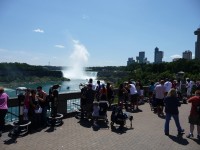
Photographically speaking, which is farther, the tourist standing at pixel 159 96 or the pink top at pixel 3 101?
the tourist standing at pixel 159 96

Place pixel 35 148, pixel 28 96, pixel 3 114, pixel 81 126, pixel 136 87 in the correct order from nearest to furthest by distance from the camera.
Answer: pixel 35 148
pixel 3 114
pixel 28 96
pixel 81 126
pixel 136 87

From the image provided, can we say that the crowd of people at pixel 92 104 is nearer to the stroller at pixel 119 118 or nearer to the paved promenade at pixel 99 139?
the stroller at pixel 119 118

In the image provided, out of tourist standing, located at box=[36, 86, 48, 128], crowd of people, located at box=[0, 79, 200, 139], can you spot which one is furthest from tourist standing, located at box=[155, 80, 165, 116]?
tourist standing, located at box=[36, 86, 48, 128]

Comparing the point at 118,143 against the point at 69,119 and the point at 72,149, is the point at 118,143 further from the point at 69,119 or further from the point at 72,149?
the point at 69,119

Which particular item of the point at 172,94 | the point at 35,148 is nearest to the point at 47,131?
the point at 35,148

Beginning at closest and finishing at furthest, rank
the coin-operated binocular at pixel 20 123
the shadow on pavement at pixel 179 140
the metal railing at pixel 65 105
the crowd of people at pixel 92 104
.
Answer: the shadow on pavement at pixel 179 140
the coin-operated binocular at pixel 20 123
the crowd of people at pixel 92 104
the metal railing at pixel 65 105

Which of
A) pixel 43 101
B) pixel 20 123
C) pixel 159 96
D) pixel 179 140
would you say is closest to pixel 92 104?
pixel 43 101

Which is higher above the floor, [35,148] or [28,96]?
[28,96]

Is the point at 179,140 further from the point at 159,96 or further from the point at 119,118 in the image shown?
the point at 159,96

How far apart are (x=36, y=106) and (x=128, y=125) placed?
392cm

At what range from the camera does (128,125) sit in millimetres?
11359

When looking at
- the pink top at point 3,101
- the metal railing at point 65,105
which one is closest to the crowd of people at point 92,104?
the pink top at point 3,101

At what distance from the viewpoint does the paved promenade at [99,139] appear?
8.23 m

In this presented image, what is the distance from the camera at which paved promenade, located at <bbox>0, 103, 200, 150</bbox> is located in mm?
8234
